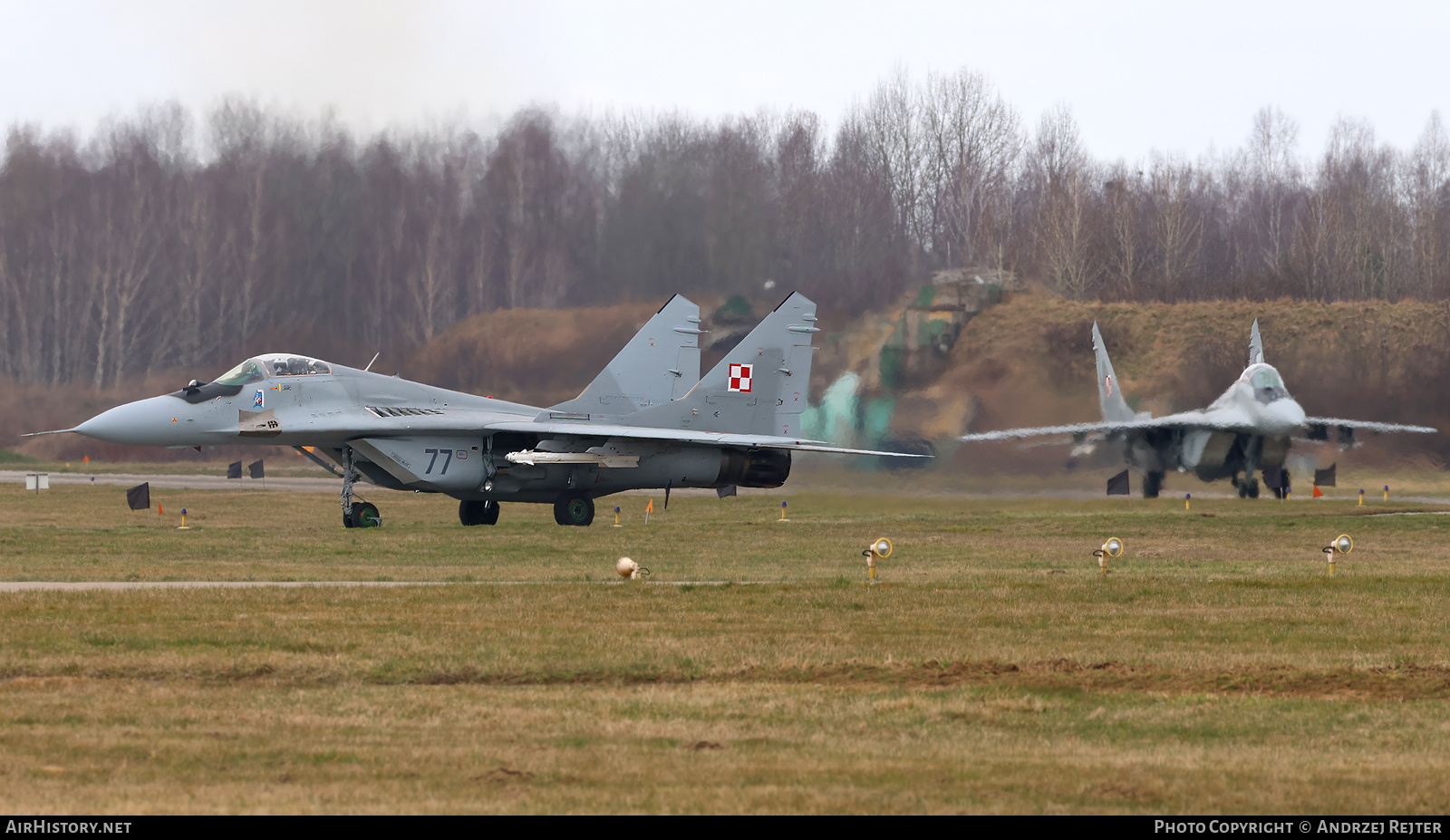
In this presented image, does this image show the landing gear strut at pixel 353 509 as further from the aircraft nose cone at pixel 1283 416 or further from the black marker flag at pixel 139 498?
the aircraft nose cone at pixel 1283 416

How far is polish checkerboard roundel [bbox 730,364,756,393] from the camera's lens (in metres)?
31.8

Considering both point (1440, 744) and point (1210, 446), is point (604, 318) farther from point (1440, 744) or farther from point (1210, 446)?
point (1440, 744)

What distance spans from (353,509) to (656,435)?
20.4 ft

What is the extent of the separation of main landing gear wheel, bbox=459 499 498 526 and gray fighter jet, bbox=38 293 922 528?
28mm

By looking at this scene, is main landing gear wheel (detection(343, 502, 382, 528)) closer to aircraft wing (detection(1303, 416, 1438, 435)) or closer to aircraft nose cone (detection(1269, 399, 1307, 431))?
aircraft nose cone (detection(1269, 399, 1307, 431))

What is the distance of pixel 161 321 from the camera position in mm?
58000

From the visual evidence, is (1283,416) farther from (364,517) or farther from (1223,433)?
(364,517)

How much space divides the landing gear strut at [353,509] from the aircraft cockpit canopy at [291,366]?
1.63 metres

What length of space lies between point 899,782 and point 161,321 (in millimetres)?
55498

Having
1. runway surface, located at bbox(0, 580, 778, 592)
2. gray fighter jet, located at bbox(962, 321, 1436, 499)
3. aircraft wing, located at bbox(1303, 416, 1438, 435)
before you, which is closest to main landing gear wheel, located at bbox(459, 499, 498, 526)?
runway surface, located at bbox(0, 580, 778, 592)

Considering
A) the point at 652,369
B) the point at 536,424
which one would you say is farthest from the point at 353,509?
the point at 652,369

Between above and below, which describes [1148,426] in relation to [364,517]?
above

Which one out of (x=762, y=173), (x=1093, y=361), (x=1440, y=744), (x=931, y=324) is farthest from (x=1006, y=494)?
(x=1440, y=744)

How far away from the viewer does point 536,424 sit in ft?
98.9
